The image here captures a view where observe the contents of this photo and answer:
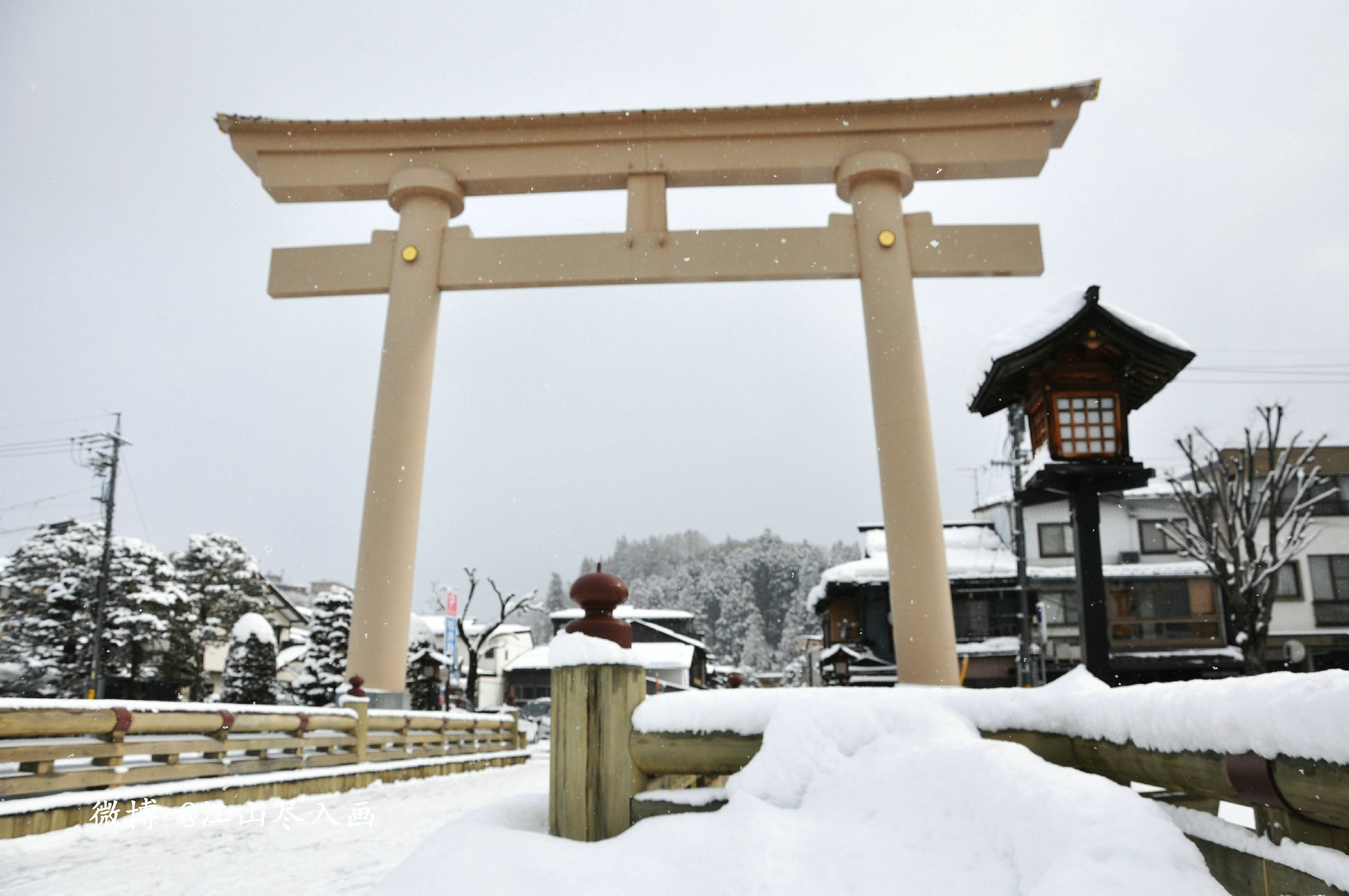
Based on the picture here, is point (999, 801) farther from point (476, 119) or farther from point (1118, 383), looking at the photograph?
point (476, 119)

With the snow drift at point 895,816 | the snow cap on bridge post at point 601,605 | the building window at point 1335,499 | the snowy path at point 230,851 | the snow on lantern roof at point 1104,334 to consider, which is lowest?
the snowy path at point 230,851

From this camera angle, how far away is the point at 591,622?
3166 mm

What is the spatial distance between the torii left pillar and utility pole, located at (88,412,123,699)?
44.0ft

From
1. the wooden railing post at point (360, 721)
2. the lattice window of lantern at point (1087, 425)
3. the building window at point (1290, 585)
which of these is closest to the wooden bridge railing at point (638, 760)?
the lattice window of lantern at point (1087, 425)

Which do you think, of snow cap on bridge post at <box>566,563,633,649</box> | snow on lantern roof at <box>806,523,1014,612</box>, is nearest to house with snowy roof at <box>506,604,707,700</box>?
snow on lantern roof at <box>806,523,1014,612</box>

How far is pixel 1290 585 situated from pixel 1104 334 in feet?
68.5

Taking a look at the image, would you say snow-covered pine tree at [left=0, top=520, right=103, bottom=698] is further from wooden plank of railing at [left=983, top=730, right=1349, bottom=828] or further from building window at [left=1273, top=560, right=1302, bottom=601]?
building window at [left=1273, top=560, right=1302, bottom=601]

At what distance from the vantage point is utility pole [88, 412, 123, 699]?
19.2 metres

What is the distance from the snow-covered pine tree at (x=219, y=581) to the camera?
2556cm

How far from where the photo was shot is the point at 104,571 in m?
19.3

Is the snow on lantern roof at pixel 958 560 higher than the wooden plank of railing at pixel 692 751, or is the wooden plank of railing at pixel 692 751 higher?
the snow on lantern roof at pixel 958 560

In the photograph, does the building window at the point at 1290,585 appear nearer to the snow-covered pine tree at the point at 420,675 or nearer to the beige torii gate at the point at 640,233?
the beige torii gate at the point at 640,233

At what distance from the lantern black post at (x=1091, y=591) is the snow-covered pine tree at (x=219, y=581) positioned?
84.6 feet

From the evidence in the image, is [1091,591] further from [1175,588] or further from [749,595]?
[749,595]
